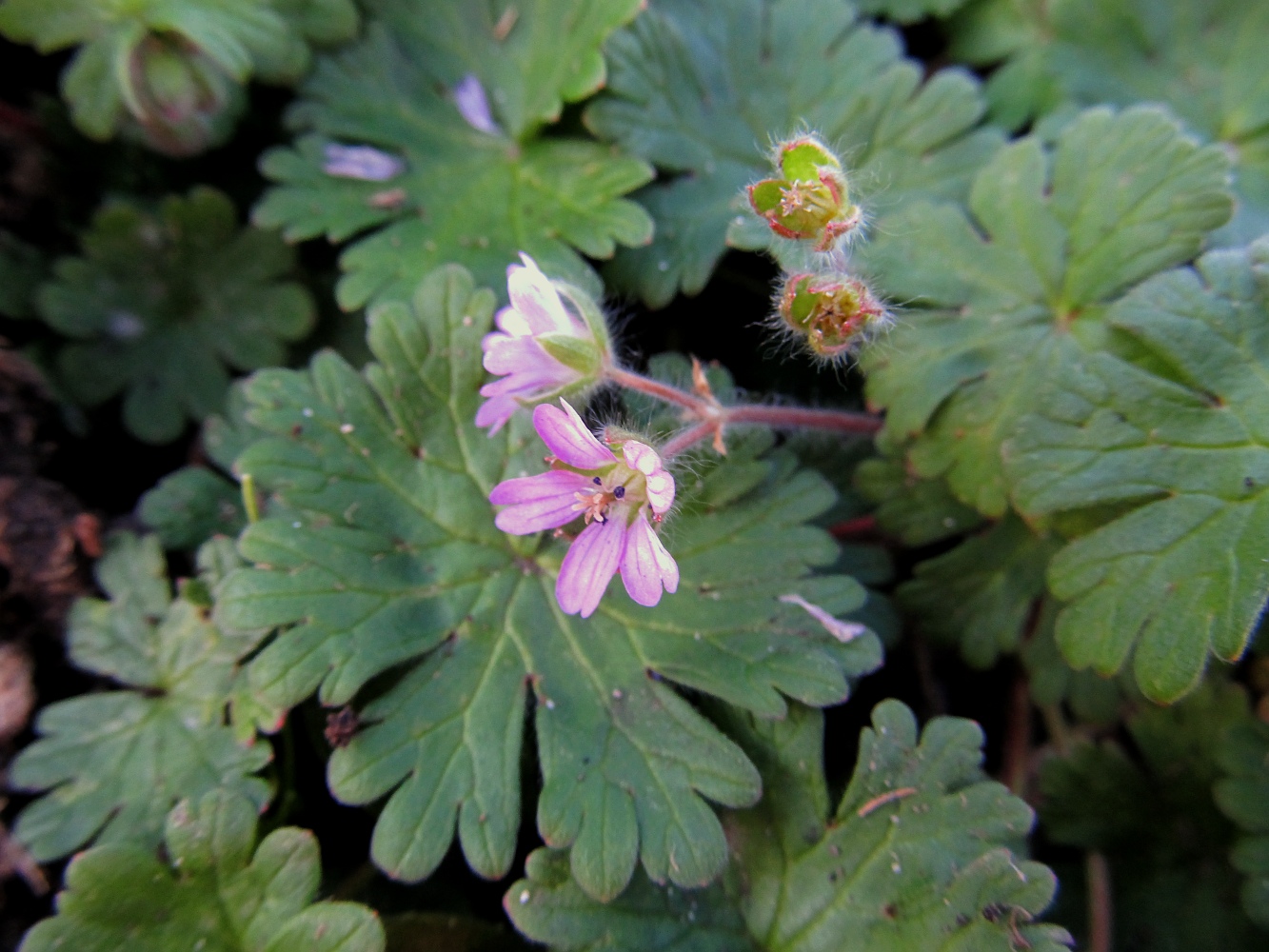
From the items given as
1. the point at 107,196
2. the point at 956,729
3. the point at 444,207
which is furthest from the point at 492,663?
the point at 107,196

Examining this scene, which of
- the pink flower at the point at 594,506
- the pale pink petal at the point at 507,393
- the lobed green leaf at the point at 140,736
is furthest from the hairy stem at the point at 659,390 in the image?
the lobed green leaf at the point at 140,736

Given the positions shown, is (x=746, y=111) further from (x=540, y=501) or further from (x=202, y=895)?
(x=202, y=895)

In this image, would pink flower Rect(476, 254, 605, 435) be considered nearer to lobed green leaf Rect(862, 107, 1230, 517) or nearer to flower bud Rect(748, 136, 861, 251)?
flower bud Rect(748, 136, 861, 251)

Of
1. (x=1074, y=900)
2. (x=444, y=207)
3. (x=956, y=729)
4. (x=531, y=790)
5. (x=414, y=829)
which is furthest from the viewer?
(x=444, y=207)

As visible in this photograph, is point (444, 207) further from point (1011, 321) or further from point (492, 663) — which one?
point (1011, 321)

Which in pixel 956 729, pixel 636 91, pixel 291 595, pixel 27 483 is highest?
pixel 636 91

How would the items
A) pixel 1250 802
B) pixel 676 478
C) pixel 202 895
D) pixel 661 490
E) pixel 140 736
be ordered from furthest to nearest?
pixel 140 736
pixel 1250 802
pixel 676 478
pixel 202 895
pixel 661 490

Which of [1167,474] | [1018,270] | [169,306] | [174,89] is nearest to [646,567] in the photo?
[1167,474]
